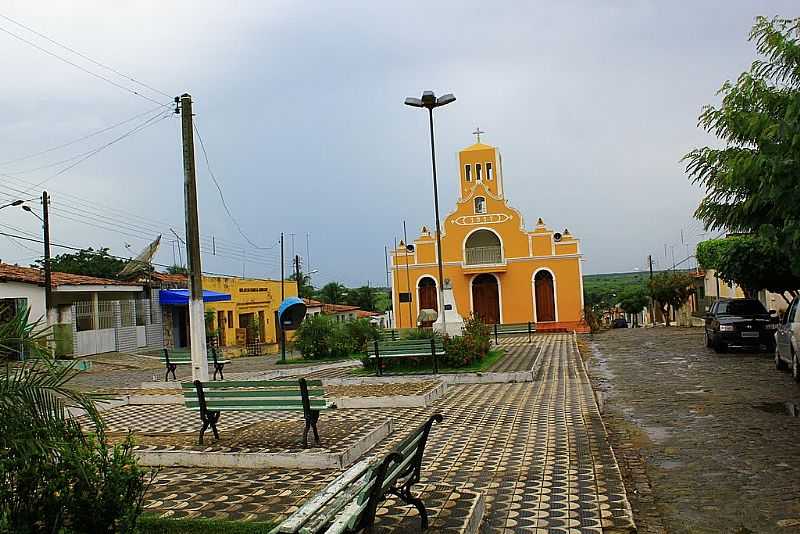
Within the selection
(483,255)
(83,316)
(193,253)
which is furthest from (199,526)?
(483,255)

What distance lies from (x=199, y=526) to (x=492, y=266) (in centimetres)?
3448

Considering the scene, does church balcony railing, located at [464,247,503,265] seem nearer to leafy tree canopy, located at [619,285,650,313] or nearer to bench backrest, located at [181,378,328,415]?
leafy tree canopy, located at [619,285,650,313]

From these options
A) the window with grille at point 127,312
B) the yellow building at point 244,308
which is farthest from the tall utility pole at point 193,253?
the yellow building at point 244,308

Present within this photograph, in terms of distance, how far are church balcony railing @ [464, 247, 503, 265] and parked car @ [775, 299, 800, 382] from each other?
25.0m

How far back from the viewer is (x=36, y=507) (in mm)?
3877

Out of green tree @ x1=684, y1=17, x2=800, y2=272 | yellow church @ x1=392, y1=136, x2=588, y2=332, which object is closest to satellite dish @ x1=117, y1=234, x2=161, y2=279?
yellow church @ x1=392, y1=136, x2=588, y2=332

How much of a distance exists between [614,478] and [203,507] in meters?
3.46

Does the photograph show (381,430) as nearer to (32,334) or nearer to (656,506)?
(656,506)

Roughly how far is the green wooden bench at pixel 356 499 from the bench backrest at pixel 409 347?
32.5 feet

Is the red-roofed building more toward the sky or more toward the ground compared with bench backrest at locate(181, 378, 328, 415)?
more toward the sky

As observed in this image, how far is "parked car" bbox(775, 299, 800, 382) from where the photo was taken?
1270 centimetres

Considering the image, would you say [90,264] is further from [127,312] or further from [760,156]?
[760,156]

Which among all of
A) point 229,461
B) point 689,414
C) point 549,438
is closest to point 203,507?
point 229,461

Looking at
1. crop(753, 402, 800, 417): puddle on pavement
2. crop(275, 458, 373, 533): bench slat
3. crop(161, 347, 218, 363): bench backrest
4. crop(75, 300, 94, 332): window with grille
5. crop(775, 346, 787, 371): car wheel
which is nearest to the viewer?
crop(275, 458, 373, 533): bench slat
